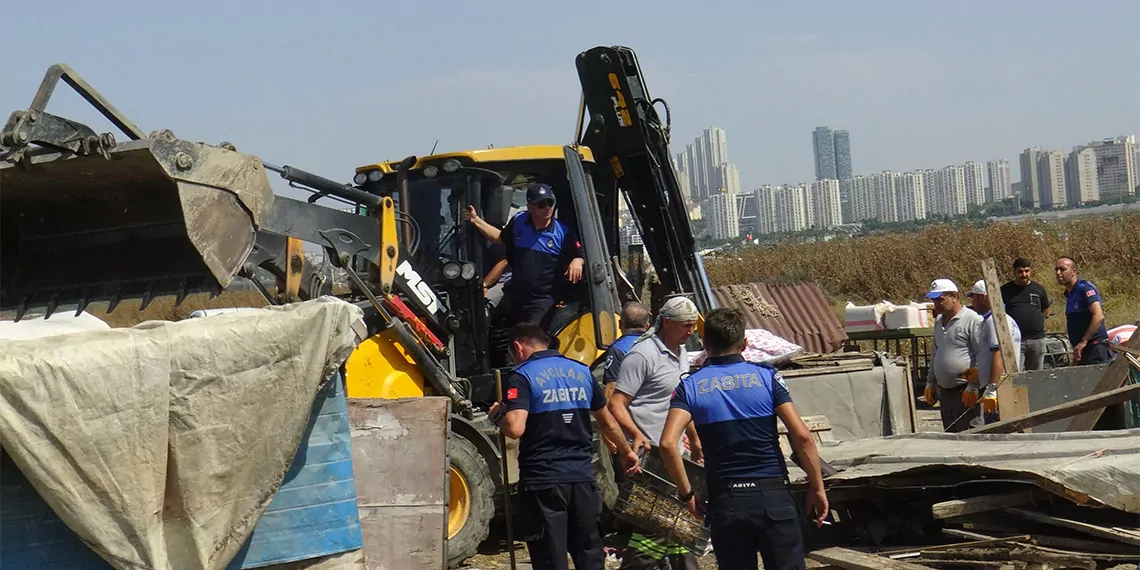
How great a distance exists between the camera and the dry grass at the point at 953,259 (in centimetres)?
2530

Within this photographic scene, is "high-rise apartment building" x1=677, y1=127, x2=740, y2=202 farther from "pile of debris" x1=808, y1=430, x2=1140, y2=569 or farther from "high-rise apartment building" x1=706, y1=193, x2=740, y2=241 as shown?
"pile of debris" x1=808, y1=430, x2=1140, y2=569

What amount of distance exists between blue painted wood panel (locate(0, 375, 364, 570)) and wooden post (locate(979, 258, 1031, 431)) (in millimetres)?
5313

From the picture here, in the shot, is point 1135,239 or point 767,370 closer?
point 767,370

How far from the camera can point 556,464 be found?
240 inches

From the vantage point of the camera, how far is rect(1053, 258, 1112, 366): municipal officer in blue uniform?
10.8m

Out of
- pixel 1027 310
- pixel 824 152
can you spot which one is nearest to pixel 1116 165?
pixel 1027 310

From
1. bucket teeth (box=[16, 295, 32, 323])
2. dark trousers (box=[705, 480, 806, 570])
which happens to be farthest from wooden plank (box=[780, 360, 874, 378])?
bucket teeth (box=[16, 295, 32, 323])

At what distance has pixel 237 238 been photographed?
19.2 ft

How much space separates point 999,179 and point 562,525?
117149 millimetres

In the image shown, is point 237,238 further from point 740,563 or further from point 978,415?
point 978,415

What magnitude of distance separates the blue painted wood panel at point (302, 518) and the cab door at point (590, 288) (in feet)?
10.6

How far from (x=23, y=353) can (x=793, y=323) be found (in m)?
13.6

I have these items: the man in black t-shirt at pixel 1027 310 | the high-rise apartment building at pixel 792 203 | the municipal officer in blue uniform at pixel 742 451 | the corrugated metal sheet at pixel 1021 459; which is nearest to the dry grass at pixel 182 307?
the corrugated metal sheet at pixel 1021 459

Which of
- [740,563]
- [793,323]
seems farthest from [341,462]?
[793,323]
